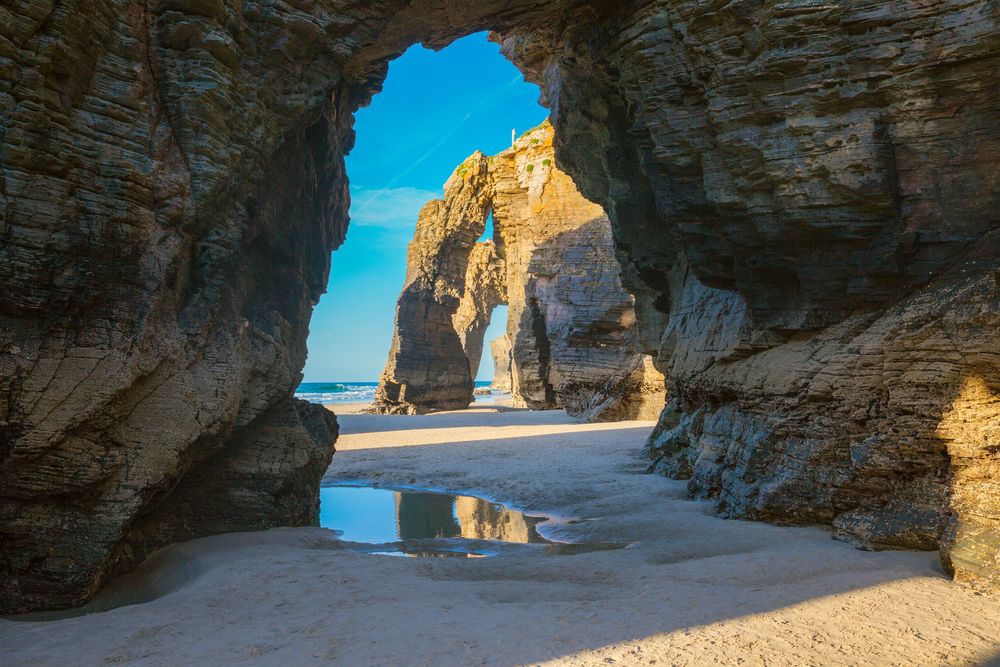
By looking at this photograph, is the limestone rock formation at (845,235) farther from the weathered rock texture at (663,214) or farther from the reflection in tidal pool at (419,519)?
the reflection in tidal pool at (419,519)

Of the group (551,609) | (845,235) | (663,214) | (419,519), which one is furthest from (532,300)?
(551,609)

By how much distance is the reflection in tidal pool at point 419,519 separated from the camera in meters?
10.3

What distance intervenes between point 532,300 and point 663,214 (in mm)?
24746

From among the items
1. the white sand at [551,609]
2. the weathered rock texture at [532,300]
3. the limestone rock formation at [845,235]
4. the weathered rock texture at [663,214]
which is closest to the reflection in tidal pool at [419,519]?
the white sand at [551,609]

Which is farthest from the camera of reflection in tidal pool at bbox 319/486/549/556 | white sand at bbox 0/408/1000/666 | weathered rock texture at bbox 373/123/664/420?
weathered rock texture at bbox 373/123/664/420

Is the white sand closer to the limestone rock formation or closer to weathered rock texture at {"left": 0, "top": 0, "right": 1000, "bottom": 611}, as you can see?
the limestone rock formation

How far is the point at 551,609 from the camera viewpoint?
5.58 meters

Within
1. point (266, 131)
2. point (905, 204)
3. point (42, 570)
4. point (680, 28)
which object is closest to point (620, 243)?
point (680, 28)

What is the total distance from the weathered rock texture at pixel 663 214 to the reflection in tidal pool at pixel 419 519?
1745 mm

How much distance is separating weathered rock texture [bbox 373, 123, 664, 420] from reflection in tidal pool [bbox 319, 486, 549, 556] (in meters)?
13.9

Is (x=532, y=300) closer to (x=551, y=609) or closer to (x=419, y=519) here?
(x=419, y=519)

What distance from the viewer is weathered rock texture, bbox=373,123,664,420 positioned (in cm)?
3077

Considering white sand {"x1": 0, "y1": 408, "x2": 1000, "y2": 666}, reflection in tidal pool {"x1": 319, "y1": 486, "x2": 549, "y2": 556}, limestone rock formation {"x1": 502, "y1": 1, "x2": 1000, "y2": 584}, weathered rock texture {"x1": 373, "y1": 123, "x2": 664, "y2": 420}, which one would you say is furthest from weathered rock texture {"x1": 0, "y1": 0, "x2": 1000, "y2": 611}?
weathered rock texture {"x1": 373, "y1": 123, "x2": 664, "y2": 420}

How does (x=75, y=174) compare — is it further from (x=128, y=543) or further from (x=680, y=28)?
(x=680, y=28)
